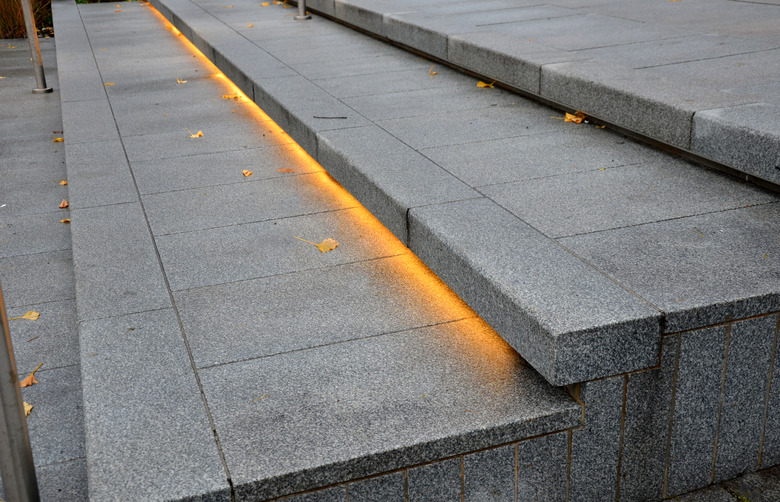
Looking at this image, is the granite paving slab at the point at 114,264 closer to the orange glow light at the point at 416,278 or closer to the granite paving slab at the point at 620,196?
the orange glow light at the point at 416,278

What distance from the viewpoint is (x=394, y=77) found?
665cm

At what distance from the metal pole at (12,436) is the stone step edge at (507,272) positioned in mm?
1618

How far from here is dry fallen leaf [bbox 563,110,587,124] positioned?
4969 mm

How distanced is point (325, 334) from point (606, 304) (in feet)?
3.83

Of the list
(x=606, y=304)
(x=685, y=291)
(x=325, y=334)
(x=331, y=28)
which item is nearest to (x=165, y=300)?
(x=325, y=334)

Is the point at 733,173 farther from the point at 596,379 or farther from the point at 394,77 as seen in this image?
the point at 394,77

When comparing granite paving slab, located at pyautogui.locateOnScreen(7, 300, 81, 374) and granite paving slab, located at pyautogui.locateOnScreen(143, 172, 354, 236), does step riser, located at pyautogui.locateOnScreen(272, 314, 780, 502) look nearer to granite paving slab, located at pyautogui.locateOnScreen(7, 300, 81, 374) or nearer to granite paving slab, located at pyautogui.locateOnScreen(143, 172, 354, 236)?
granite paving slab, located at pyautogui.locateOnScreen(7, 300, 81, 374)

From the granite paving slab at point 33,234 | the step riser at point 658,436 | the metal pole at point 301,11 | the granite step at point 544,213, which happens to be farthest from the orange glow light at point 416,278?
the metal pole at point 301,11

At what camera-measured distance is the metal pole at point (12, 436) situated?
1909mm

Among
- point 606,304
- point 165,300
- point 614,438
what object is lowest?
point 614,438

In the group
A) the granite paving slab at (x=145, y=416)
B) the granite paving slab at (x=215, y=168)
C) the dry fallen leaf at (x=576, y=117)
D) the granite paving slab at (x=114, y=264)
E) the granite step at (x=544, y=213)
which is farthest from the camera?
the granite paving slab at (x=215, y=168)

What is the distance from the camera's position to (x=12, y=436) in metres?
1.96

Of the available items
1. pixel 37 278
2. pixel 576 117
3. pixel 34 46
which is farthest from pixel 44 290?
pixel 34 46

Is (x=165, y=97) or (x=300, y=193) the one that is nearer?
(x=300, y=193)
